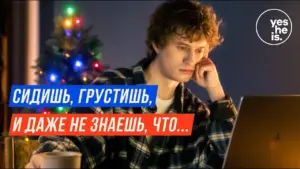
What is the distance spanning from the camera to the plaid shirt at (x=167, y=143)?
52.6 inches

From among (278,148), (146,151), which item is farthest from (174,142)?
(278,148)

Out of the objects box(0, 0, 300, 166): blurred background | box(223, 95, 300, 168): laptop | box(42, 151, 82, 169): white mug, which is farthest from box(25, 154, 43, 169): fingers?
box(0, 0, 300, 166): blurred background

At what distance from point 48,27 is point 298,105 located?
10.8ft

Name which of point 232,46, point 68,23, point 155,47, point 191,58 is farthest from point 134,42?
point 191,58

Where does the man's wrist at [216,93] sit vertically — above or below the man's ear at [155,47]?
below

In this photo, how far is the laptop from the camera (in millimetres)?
998

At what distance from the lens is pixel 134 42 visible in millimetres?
3863

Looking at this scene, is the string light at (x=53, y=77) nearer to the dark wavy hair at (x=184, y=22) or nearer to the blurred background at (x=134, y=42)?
the blurred background at (x=134, y=42)

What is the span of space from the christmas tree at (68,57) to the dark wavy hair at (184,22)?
6.07ft

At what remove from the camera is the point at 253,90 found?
12.0 feet

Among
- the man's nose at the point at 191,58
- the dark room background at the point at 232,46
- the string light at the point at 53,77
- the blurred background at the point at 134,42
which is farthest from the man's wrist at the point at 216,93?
the string light at the point at 53,77

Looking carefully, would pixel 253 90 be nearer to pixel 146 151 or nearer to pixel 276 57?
pixel 276 57

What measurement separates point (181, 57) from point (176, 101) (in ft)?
0.46

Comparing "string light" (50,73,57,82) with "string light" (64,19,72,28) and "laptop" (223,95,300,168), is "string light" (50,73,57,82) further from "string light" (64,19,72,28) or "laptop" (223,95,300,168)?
"laptop" (223,95,300,168)
